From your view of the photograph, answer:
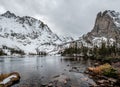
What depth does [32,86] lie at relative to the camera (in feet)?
122

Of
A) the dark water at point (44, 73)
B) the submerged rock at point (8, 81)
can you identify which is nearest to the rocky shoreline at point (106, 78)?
the dark water at point (44, 73)

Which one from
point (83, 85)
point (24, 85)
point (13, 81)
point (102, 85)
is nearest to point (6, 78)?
point (13, 81)

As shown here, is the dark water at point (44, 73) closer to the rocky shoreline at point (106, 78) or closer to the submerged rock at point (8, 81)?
the submerged rock at point (8, 81)

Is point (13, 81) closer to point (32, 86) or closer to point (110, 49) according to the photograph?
point (32, 86)

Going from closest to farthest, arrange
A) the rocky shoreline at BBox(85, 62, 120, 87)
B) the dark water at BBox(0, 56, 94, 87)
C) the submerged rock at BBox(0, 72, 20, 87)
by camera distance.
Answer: the submerged rock at BBox(0, 72, 20, 87)
the rocky shoreline at BBox(85, 62, 120, 87)
the dark water at BBox(0, 56, 94, 87)

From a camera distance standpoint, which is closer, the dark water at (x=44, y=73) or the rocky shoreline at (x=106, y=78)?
the rocky shoreline at (x=106, y=78)

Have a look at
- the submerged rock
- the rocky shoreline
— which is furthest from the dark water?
the rocky shoreline

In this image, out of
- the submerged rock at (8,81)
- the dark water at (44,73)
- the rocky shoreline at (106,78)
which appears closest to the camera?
the submerged rock at (8,81)

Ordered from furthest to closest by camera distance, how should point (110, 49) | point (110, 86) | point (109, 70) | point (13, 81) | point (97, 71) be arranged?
point (110, 49)
point (97, 71)
point (109, 70)
point (13, 81)
point (110, 86)

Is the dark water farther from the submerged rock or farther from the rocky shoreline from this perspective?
the rocky shoreline

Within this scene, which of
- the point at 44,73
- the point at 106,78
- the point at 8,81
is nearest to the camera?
the point at 8,81

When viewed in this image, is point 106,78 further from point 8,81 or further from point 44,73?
point 8,81

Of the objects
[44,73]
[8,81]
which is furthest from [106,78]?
[8,81]

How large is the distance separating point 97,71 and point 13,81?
2551 cm
